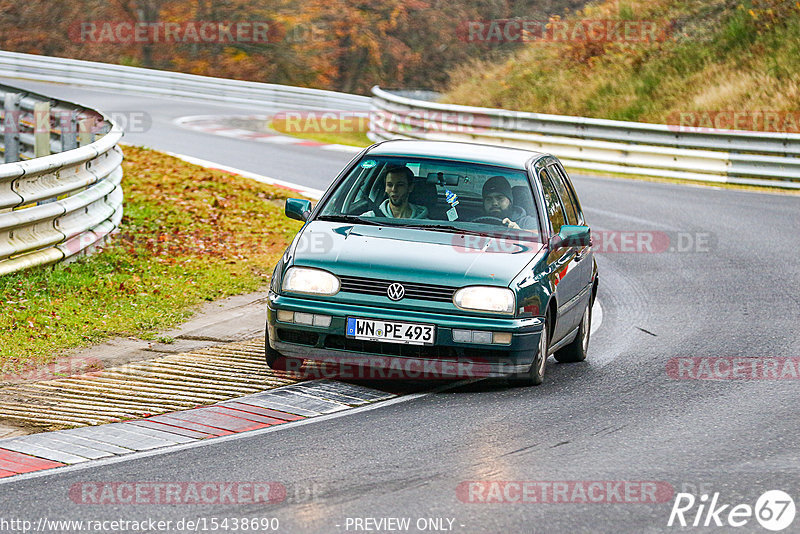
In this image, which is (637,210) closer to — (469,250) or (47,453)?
(469,250)

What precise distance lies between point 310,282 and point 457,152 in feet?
6.53

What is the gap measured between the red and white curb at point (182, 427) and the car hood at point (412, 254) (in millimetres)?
815

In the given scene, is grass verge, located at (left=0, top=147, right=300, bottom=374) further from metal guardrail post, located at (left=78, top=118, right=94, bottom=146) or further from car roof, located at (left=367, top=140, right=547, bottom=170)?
car roof, located at (left=367, top=140, right=547, bottom=170)

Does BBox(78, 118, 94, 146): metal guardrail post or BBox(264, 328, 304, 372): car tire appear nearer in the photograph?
BBox(264, 328, 304, 372): car tire

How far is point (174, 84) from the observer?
36.2 m

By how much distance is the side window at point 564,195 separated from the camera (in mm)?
9460

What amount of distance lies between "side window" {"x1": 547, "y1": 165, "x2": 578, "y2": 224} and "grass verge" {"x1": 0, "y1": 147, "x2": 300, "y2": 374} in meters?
3.24

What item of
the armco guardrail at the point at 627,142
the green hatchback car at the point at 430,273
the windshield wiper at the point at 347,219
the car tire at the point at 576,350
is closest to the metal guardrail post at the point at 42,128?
the green hatchback car at the point at 430,273

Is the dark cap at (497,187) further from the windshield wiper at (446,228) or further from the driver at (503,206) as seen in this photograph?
the windshield wiper at (446,228)

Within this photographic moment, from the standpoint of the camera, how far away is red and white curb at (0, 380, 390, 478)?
6164 mm

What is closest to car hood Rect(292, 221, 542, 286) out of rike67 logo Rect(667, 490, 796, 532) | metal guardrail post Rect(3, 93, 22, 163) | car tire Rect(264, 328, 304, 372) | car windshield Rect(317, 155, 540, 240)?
car windshield Rect(317, 155, 540, 240)

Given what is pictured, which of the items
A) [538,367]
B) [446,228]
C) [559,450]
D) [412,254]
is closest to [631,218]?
[446,228]

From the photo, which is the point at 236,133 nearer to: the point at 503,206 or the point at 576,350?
the point at 576,350

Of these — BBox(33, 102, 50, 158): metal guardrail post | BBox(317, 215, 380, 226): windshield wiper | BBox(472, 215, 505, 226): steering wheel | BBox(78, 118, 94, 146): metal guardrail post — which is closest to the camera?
BBox(317, 215, 380, 226): windshield wiper
